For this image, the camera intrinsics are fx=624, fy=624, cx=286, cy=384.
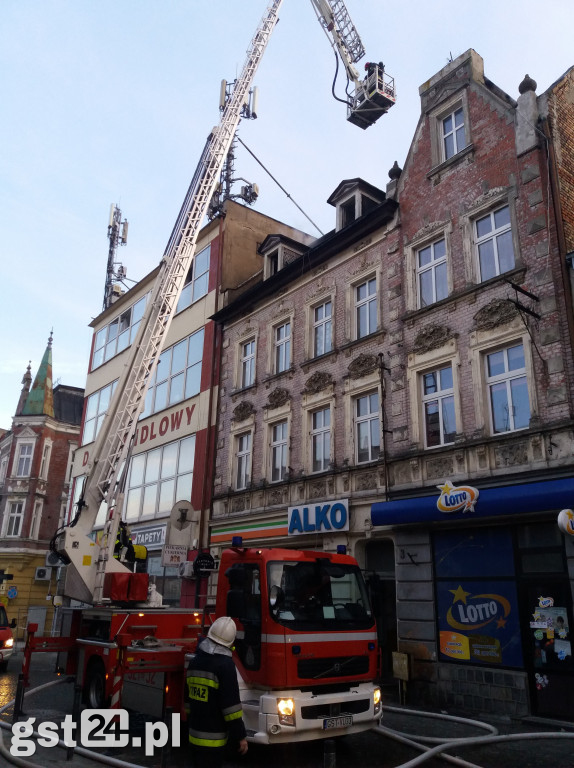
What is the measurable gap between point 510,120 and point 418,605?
35.6 ft

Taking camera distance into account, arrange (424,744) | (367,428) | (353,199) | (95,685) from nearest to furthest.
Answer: (424,744)
(95,685)
(367,428)
(353,199)

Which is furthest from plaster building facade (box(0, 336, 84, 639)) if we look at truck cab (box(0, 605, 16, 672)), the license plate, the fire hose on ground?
the license plate

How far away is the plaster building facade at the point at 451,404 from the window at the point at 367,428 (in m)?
0.06

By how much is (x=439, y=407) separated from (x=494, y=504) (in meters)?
3.17

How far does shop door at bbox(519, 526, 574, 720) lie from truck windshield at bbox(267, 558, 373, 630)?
13.7ft

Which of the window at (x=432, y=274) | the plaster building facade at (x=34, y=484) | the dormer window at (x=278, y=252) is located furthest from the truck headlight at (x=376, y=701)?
the plaster building facade at (x=34, y=484)

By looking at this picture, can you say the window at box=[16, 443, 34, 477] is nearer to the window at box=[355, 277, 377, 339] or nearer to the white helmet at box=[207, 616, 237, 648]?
the window at box=[355, 277, 377, 339]

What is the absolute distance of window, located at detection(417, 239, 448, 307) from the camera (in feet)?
48.9

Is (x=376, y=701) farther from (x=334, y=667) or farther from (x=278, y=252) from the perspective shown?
(x=278, y=252)

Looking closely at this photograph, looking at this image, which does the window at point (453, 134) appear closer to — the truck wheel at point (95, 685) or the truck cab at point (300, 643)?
the truck cab at point (300, 643)

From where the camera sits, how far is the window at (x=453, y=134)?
15.3 m

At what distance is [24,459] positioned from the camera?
42625 millimetres

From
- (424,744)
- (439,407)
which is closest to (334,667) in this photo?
(424,744)

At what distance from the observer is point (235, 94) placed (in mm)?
18359
